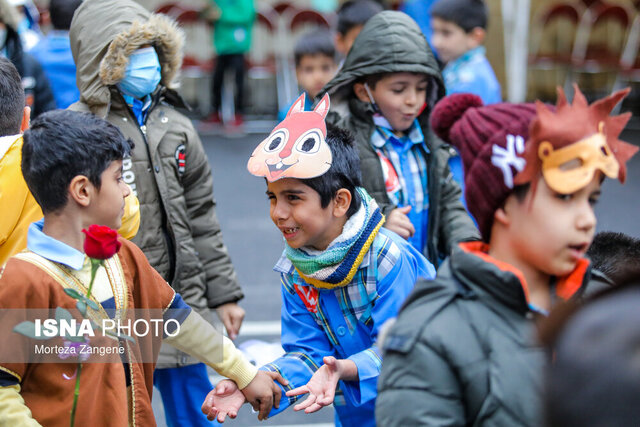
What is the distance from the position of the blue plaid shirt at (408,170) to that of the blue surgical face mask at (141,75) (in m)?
0.98

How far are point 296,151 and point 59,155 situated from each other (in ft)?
2.34

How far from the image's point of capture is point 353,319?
110 inches

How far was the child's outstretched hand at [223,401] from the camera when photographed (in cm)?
258

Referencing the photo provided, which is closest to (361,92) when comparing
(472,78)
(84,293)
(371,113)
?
(371,113)

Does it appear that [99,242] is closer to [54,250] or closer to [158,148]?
[54,250]

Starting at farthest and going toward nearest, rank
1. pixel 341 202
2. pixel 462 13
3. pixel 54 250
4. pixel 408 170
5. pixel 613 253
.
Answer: pixel 462 13 → pixel 408 170 → pixel 341 202 → pixel 613 253 → pixel 54 250

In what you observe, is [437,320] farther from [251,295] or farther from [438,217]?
[251,295]

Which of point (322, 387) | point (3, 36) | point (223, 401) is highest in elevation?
point (3, 36)

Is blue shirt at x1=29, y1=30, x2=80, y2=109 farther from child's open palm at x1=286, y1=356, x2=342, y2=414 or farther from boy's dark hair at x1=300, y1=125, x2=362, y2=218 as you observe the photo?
child's open palm at x1=286, y1=356, x2=342, y2=414

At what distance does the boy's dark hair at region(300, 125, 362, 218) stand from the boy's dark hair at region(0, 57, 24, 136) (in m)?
1.09

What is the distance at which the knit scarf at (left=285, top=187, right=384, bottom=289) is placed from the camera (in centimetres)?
269

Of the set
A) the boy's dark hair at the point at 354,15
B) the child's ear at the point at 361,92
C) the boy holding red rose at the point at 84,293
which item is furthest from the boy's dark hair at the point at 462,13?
the boy holding red rose at the point at 84,293

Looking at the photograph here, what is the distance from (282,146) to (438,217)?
1.32 metres

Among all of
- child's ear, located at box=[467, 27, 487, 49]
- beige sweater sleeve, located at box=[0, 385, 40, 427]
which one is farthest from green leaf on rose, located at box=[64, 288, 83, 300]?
child's ear, located at box=[467, 27, 487, 49]
